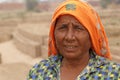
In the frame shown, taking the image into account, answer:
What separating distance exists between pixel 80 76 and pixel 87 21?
0.36 m

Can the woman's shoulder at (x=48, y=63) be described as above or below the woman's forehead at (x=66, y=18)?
below

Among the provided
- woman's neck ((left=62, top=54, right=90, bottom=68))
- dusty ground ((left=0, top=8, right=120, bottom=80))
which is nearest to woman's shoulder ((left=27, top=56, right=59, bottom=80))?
woman's neck ((left=62, top=54, right=90, bottom=68))

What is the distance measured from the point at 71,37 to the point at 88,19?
6.3 inches

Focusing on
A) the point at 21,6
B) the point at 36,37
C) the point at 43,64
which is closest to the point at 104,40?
the point at 43,64

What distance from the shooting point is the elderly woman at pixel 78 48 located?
2070 mm

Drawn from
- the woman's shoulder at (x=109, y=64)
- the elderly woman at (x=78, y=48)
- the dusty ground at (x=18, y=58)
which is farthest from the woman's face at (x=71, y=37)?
the dusty ground at (x=18, y=58)

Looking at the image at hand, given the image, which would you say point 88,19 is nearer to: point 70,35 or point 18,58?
point 70,35

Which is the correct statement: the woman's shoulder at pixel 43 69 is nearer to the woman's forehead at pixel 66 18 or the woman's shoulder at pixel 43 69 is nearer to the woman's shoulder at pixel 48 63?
the woman's shoulder at pixel 48 63

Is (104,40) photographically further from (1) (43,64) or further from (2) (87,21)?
(1) (43,64)

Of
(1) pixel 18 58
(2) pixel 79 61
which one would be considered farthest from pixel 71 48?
(1) pixel 18 58

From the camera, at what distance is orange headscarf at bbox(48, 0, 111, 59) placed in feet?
6.77

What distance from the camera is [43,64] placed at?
7.49ft

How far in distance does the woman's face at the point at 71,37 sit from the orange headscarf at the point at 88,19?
4cm

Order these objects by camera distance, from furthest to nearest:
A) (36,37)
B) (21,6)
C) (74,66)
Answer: (21,6) < (36,37) < (74,66)
